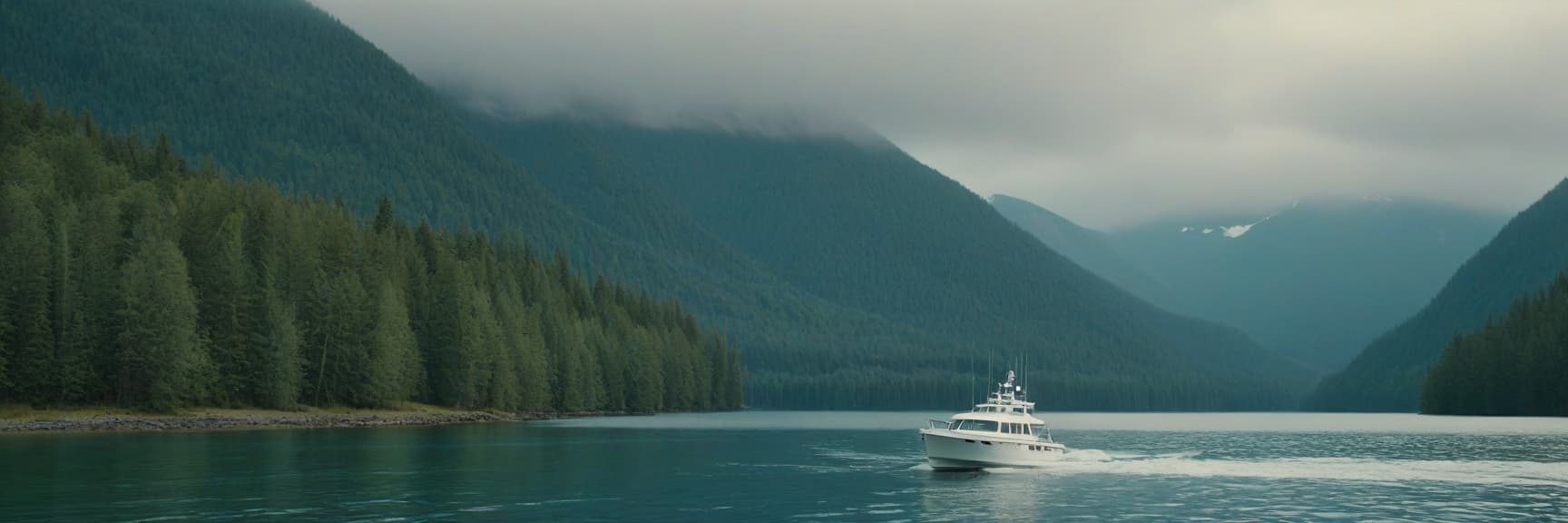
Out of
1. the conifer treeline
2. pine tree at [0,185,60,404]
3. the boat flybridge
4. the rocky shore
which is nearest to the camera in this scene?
the boat flybridge

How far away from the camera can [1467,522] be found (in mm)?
69500

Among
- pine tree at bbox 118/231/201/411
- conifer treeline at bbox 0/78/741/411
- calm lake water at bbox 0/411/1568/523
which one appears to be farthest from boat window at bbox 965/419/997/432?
conifer treeline at bbox 0/78/741/411

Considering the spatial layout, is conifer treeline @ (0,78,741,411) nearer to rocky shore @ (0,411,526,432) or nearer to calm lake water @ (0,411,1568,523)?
rocky shore @ (0,411,526,432)

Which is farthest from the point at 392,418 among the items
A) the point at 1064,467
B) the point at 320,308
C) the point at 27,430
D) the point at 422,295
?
the point at 1064,467

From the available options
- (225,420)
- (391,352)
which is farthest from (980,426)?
(391,352)

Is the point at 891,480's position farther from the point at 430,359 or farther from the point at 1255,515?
the point at 430,359

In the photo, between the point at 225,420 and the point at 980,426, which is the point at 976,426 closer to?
the point at 980,426

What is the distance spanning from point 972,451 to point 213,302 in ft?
264

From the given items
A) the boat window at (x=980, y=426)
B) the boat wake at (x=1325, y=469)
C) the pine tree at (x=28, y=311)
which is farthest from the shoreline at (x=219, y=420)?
the boat wake at (x=1325, y=469)

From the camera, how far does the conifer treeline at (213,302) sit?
132250mm

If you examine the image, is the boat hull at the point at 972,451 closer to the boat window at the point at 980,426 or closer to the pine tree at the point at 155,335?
the boat window at the point at 980,426

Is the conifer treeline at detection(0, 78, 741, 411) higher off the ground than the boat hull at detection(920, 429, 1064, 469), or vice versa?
the conifer treeline at detection(0, 78, 741, 411)

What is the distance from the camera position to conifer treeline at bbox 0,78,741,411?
434 feet

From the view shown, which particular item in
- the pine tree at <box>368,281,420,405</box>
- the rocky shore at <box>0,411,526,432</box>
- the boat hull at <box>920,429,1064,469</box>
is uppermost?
the pine tree at <box>368,281,420,405</box>
